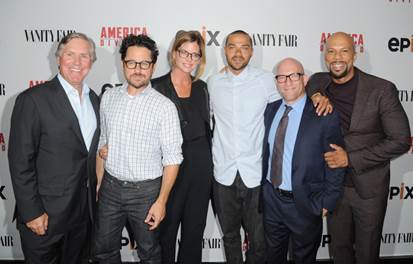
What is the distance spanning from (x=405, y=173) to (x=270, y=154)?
182 centimetres

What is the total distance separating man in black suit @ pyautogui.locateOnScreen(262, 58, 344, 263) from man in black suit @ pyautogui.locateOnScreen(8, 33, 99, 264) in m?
1.18

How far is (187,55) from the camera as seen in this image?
85.0 inches

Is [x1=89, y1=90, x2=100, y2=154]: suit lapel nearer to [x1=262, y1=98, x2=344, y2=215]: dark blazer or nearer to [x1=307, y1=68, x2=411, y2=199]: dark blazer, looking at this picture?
[x1=262, y1=98, x2=344, y2=215]: dark blazer

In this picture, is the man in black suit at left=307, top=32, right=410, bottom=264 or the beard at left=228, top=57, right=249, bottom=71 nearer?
the man in black suit at left=307, top=32, right=410, bottom=264

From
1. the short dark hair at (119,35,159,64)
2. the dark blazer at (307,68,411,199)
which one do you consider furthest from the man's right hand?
the dark blazer at (307,68,411,199)

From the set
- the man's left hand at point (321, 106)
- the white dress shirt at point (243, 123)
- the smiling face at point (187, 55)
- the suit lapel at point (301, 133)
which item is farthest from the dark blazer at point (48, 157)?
the man's left hand at point (321, 106)

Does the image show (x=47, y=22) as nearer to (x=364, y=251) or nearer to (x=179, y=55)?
(x=179, y=55)

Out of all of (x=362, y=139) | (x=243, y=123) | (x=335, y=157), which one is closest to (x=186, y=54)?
(x=243, y=123)

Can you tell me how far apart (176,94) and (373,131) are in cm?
136

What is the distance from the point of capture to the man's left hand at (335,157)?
6.41ft

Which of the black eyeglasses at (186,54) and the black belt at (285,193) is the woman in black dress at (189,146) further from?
the black belt at (285,193)

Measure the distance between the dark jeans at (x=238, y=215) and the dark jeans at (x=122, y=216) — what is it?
58 cm

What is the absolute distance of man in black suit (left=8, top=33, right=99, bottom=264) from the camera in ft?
5.65

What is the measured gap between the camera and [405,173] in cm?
310
